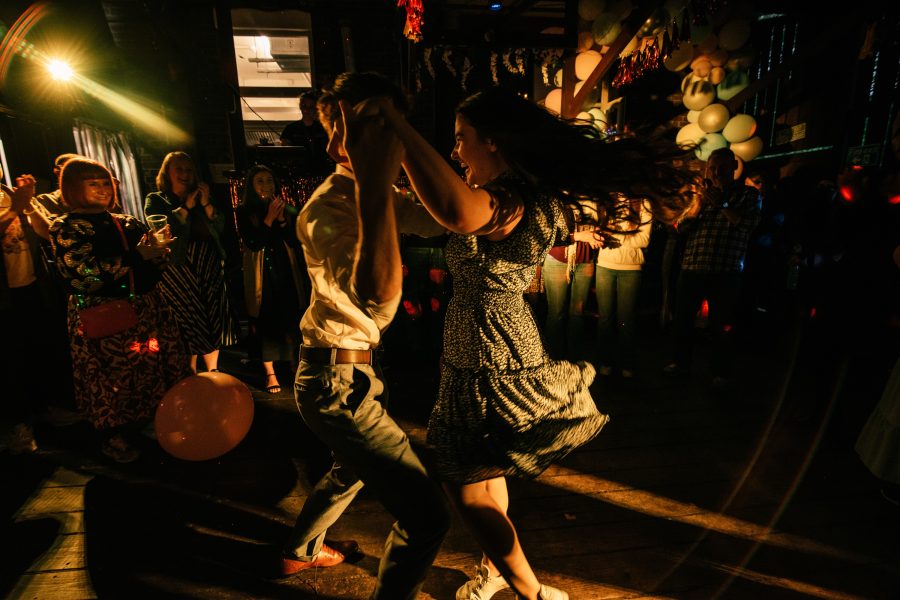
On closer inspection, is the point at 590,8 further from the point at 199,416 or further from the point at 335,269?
the point at 199,416

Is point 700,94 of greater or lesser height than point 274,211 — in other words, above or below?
above

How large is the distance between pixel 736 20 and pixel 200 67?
6.91m

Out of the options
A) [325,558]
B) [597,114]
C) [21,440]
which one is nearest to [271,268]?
[21,440]

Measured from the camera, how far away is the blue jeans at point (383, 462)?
1344 mm

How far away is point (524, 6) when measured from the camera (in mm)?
5230

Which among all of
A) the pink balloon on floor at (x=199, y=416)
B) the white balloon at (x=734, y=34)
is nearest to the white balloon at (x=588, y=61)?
the white balloon at (x=734, y=34)

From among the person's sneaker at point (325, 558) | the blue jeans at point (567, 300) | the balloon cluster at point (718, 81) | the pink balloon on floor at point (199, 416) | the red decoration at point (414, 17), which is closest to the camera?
the person's sneaker at point (325, 558)

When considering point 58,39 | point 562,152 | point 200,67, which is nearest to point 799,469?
point 562,152

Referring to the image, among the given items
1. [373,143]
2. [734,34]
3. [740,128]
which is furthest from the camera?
[740,128]

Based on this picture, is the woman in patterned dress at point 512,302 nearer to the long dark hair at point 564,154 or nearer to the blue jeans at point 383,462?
the long dark hair at point 564,154

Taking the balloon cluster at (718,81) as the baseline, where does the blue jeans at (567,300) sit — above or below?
below

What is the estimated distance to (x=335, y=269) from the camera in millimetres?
1312

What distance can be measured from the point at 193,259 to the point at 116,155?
10.2ft

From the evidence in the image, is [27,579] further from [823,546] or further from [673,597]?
[823,546]
